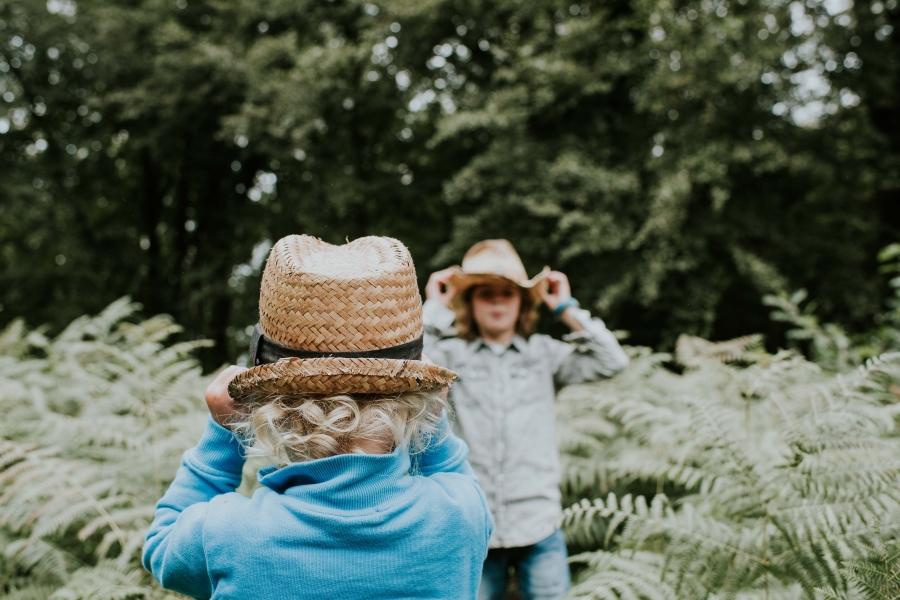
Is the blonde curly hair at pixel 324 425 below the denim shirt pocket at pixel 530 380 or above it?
above

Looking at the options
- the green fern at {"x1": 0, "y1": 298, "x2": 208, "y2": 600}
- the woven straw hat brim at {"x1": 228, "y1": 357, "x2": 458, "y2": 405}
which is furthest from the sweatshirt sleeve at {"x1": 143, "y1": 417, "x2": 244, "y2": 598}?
the green fern at {"x1": 0, "y1": 298, "x2": 208, "y2": 600}

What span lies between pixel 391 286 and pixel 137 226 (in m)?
17.5

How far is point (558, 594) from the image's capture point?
8.52ft

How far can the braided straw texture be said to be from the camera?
1.36m

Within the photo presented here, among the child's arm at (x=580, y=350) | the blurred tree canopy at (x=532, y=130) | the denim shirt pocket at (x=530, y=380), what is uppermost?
the blurred tree canopy at (x=532, y=130)

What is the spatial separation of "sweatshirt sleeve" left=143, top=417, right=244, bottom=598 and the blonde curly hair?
0.13 m

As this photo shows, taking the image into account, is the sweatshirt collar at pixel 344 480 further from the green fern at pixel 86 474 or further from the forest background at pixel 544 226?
the green fern at pixel 86 474

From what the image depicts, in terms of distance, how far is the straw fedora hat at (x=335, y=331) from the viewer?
1.31 metres

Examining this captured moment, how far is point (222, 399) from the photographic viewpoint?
1502 millimetres

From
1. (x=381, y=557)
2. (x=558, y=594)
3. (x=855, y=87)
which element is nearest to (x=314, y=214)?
(x=855, y=87)

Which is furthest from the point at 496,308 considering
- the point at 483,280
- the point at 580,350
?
the point at 580,350

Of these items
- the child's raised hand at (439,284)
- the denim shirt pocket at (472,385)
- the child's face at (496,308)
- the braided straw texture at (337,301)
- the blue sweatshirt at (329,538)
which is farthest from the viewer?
the child's raised hand at (439,284)

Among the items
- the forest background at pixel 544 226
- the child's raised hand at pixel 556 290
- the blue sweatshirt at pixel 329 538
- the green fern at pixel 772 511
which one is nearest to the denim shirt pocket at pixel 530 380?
the child's raised hand at pixel 556 290

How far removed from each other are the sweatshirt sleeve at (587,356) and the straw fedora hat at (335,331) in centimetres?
152
